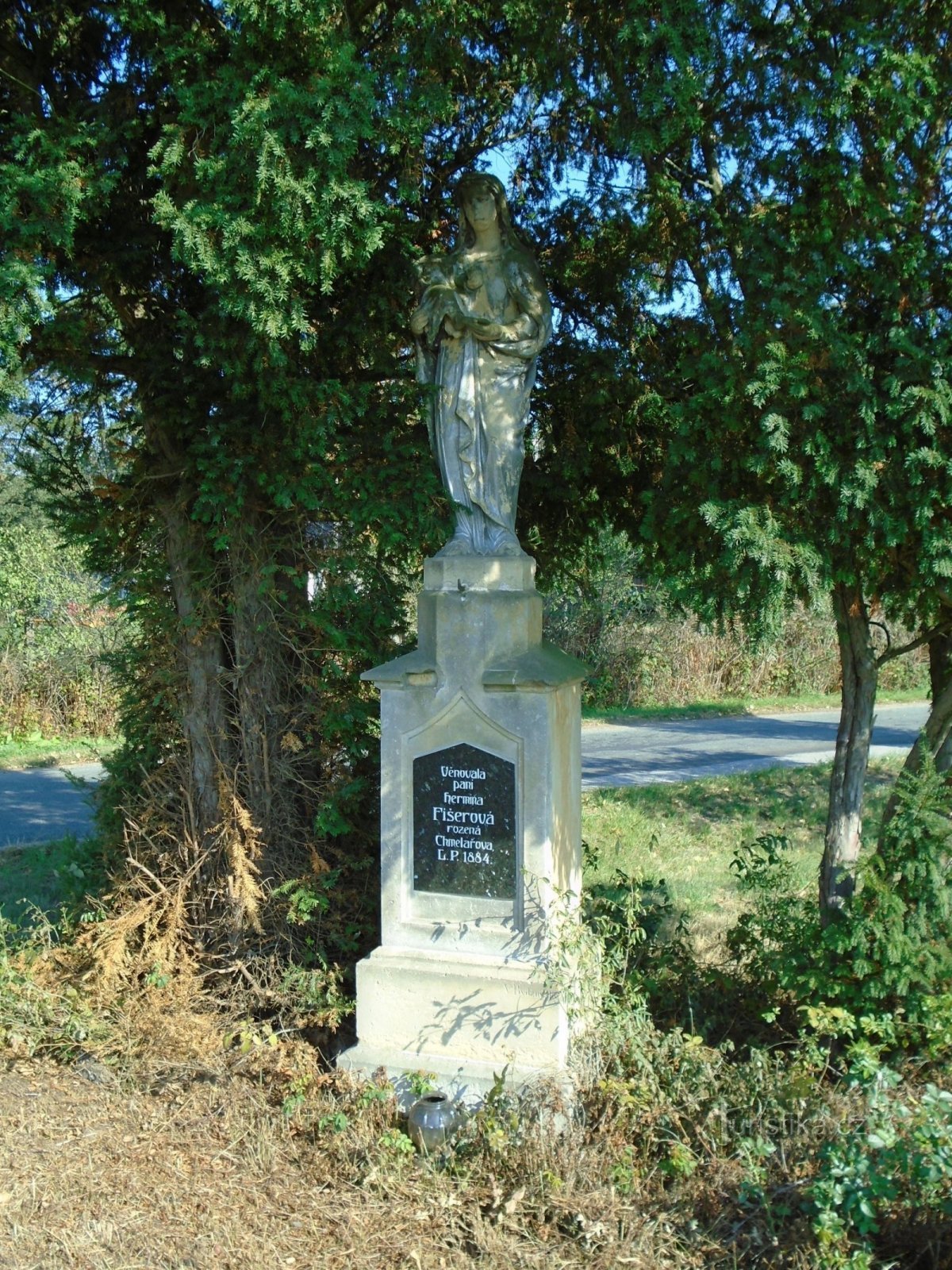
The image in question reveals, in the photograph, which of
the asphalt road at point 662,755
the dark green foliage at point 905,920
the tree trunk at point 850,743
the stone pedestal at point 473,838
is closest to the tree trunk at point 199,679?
the stone pedestal at point 473,838

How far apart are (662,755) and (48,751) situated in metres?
7.39

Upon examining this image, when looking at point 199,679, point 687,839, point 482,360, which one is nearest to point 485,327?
point 482,360

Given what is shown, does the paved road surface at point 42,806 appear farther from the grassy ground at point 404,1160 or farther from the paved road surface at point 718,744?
the paved road surface at point 718,744

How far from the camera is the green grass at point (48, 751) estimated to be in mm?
12711

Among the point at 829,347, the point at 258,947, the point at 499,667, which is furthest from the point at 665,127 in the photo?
the point at 258,947

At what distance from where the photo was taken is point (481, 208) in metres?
4.69

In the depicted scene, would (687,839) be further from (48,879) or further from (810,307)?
(810,307)

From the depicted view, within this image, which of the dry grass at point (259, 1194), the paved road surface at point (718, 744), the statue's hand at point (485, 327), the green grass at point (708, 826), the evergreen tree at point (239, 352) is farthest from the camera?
the paved road surface at point (718, 744)

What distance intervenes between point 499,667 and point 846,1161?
216 centimetres

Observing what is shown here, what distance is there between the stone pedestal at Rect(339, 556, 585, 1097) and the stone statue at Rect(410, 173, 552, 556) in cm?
27

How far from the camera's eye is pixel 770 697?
18.2 metres

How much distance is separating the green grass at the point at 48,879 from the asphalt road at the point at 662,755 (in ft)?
1.94

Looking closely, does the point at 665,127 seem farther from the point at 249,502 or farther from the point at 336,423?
the point at 249,502

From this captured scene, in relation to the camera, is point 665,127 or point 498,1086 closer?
point 498,1086
